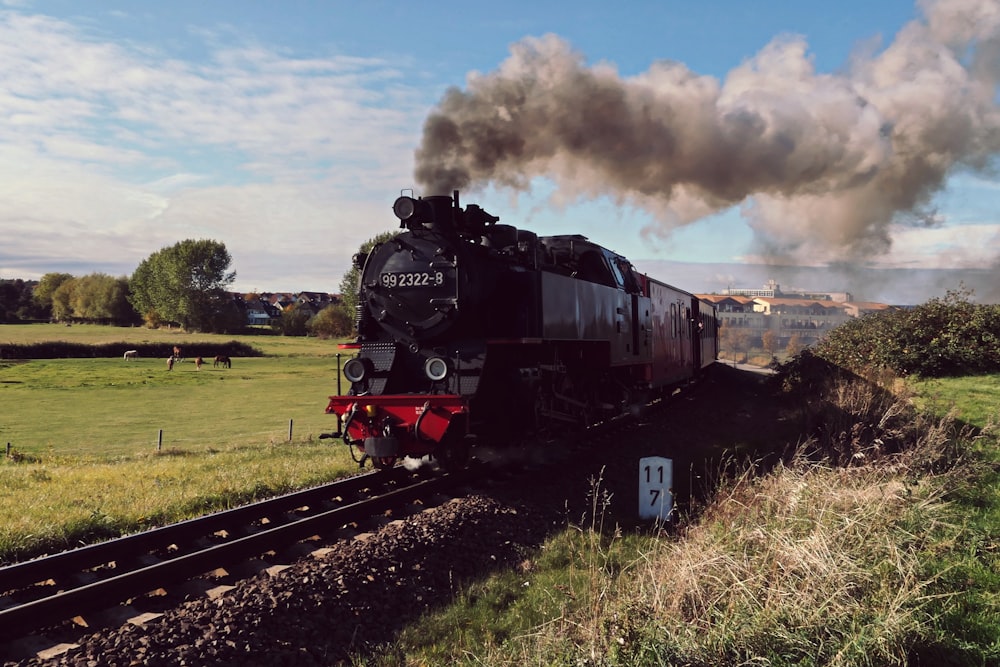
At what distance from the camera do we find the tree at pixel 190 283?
249ft

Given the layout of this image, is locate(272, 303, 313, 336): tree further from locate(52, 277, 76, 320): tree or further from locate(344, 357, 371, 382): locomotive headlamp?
locate(344, 357, 371, 382): locomotive headlamp

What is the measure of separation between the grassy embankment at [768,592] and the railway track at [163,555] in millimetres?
1927

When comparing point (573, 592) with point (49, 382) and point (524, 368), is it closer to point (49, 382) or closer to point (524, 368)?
point (524, 368)

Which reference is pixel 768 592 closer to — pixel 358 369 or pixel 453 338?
pixel 453 338

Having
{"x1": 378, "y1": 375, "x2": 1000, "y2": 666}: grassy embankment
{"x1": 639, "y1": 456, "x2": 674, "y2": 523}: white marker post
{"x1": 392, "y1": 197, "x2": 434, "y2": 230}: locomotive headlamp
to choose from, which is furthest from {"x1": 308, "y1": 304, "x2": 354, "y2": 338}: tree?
{"x1": 378, "y1": 375, "x2": 1000, "y2": 666}: grassy embankment

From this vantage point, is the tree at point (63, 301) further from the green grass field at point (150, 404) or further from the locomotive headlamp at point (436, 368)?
the locomotive headlamp at point (436, 368)

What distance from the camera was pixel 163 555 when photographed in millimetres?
6668

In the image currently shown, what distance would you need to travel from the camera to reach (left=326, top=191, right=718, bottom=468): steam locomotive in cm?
895

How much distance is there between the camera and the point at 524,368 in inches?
377

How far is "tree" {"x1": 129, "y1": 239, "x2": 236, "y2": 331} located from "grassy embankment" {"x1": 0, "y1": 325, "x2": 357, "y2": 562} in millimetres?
33648

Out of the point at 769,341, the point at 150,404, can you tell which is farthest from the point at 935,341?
the point at 769,341

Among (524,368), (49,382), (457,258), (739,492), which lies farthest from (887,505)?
(49,382)

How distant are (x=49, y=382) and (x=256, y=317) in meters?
90.1

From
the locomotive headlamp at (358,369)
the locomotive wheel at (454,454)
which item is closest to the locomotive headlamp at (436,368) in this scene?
the locomotive wheel at (454,454)
